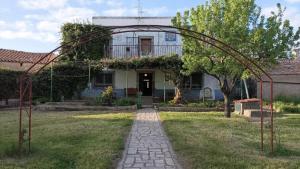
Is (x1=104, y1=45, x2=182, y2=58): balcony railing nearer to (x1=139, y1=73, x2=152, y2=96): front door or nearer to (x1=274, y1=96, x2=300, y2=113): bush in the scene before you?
(x1=139, y1=73, x2=152, y2=96): front door

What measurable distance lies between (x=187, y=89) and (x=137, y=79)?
341cm

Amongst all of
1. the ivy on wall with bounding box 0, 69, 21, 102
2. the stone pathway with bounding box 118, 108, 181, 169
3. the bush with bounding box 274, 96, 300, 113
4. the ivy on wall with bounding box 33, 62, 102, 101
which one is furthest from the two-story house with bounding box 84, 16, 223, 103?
the stone pathway with bounding box 118, 108, 181, 169

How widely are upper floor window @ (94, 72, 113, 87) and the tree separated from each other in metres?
12.1

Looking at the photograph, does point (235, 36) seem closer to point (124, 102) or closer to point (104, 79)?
point (124, 102)

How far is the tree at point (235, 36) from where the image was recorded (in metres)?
20.0

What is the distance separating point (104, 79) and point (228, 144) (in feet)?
67.0

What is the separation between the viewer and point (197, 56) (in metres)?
20.9

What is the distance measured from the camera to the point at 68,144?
12.8 metres

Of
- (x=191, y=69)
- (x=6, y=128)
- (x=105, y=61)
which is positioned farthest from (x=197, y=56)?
(x=105, y=61)

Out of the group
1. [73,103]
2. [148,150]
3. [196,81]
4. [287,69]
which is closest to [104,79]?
[73,103]

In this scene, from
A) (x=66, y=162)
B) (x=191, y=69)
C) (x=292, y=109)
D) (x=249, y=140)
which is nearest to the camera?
(x=66, y=162)

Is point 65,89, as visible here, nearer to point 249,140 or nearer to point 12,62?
point 12,62

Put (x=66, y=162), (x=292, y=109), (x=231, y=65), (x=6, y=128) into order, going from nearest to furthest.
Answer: (x=66, y=162)
(x=6, y=128)
(x=231, y=65)
(x=292, y=109)

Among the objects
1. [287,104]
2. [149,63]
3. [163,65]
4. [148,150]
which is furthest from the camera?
[149,63]
